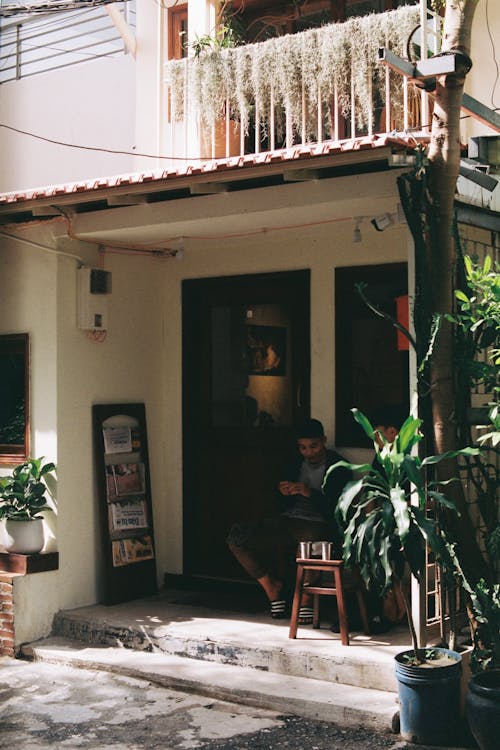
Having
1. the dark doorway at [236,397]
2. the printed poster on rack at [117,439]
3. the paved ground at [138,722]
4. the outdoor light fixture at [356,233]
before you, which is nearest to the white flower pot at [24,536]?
the printed poster on rack at [117,439]

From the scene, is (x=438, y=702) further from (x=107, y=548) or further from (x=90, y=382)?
(x=90, y=382)

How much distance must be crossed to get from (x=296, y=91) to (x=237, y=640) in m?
4.70

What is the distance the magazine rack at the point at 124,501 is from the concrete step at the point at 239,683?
0.78m

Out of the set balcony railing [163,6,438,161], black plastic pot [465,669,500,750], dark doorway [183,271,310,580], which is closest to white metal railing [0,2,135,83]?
balcony railing [163,6,438,161]

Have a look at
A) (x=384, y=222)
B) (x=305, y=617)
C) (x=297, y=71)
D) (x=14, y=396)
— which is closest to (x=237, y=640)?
(x=305, y=617)

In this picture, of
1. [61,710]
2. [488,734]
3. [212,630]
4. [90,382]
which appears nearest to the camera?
[488,734]

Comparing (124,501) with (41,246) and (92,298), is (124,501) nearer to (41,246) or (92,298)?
(92,298)

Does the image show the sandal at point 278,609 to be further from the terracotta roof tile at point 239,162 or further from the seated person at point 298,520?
the terracotta roof tile at point 239,162

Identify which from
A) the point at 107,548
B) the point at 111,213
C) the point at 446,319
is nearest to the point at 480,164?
the point at 446,319

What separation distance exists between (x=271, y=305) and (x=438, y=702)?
402 centimetres

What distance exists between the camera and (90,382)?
8.36 meters

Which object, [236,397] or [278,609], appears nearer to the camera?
[278,609]

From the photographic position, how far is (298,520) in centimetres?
761

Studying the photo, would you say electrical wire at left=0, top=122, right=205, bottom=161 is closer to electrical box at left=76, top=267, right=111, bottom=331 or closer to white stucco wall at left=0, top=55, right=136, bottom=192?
white stucco wall at left=0, top=55, right=136, bottom=192
